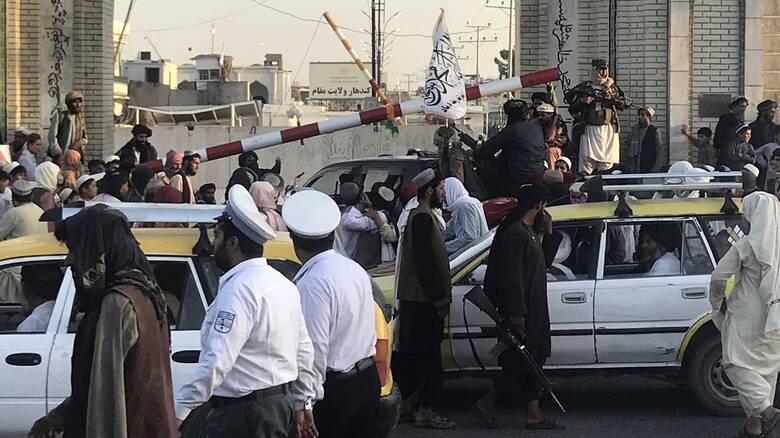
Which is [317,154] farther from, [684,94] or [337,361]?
[337,361]

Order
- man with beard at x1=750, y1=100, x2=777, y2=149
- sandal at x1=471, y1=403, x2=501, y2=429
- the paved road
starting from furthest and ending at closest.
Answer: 1. man with beard at x1=750, y1=100, x2=777, y2=149
2. sandal at x1=471, y1=403, x2=501, y2=429
3. the paved road

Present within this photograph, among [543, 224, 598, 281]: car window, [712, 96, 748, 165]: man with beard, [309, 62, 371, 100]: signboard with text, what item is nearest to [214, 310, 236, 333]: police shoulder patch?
[543, 224, 598, 281]: car window

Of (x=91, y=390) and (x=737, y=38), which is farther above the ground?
(x=737, y=38)

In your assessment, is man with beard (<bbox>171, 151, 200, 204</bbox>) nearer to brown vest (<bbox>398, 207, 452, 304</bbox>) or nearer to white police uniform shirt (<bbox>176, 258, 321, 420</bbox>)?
brown vest (<bbox>398, 207, 452, 304</bbox>)

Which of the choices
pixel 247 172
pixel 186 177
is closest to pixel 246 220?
pixel 186 177

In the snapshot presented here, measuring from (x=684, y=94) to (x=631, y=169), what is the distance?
1866 millimetres

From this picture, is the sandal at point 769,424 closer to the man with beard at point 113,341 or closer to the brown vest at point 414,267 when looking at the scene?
the brown vest at point 414,267

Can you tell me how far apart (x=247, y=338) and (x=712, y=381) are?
5.49 meters

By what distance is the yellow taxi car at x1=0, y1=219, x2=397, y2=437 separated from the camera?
7.20 metres

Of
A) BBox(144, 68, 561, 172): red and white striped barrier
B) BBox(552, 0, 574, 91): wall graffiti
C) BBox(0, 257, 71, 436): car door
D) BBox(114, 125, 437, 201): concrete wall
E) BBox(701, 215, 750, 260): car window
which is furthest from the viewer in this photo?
BBox(114, 125, 437, 201): concrete wall

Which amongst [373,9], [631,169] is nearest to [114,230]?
[631,169]

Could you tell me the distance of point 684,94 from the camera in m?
19.0

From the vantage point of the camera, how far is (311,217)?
6.08m

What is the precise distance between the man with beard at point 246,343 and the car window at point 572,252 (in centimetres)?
469
